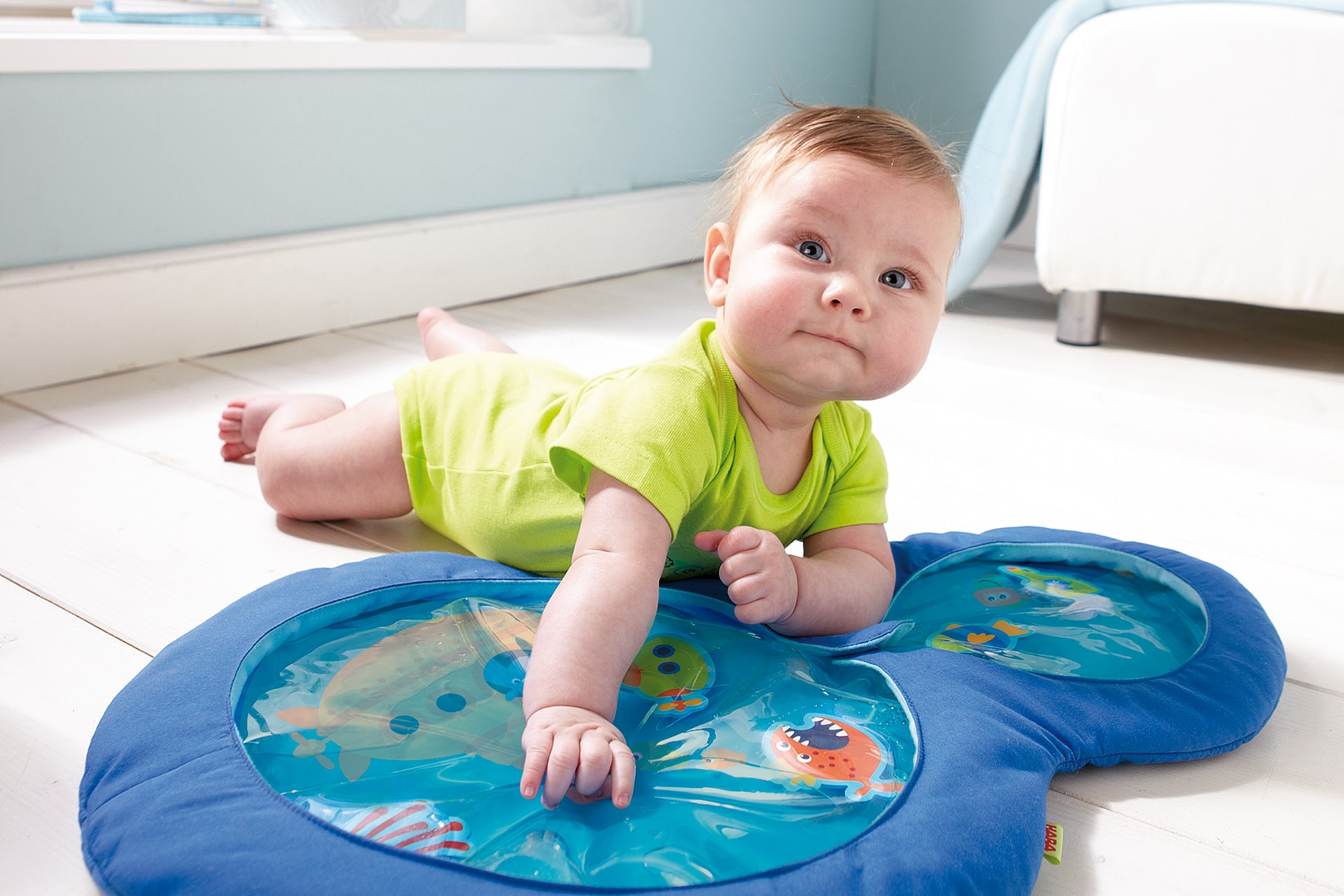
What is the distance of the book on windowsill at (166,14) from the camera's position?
1.64 meters

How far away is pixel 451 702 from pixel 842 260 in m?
0.38

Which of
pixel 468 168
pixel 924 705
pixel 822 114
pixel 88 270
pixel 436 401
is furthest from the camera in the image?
pixel 468 168

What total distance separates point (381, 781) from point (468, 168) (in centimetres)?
153

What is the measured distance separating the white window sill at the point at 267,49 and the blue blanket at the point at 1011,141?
2.24 ft

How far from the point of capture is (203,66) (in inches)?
61.5

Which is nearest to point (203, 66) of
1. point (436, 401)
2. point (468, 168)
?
point (468, 168)

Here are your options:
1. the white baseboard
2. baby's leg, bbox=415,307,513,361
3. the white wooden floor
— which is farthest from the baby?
the white baseboard

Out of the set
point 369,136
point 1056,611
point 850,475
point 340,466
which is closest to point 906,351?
point 850,475

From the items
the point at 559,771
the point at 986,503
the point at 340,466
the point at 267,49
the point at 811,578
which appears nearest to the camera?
the point at 559,771

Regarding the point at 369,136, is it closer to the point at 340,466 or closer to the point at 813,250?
the point at 340,466

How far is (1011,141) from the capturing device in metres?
1.91

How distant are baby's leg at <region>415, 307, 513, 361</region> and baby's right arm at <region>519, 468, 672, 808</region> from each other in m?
0.54

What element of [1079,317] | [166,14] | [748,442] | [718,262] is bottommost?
[1079,317]

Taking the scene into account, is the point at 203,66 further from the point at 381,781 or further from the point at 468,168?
the point at 381,781
